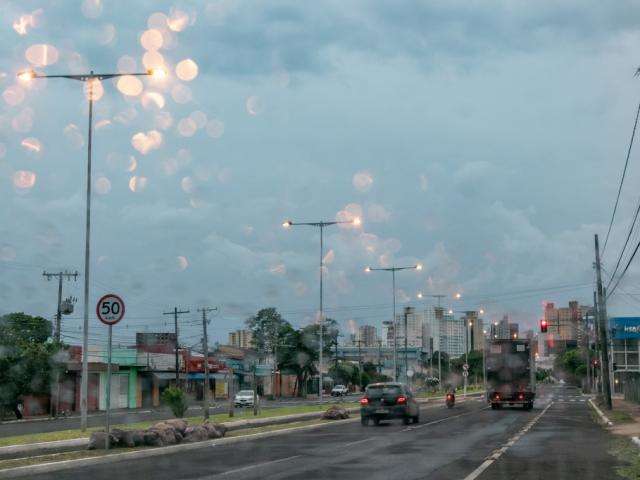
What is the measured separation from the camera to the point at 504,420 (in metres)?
38.5

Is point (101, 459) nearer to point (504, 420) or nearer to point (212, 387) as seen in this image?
point (504, 420)

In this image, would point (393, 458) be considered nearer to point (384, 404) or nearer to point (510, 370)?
point (384, 404)

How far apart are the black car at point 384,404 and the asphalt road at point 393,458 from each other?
13.8 feet

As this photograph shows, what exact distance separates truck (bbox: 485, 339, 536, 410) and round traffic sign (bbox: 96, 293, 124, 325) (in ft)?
106

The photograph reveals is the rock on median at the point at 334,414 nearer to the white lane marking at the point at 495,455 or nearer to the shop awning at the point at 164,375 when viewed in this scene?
the white lane marking at the point at 495,455

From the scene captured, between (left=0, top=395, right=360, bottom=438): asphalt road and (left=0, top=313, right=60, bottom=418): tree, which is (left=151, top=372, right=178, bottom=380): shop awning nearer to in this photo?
(left=0, top=313, right=60, bottom=418): tree

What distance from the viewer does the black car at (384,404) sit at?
114 feet

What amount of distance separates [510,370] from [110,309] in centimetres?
3330

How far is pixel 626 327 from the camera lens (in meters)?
100

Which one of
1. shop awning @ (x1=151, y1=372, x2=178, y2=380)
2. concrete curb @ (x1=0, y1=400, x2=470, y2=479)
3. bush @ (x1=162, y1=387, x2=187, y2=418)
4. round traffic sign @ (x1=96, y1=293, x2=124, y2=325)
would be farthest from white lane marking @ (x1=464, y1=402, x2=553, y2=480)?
shop awning @ (x1=151, y1=372, x2=178, y2=380)

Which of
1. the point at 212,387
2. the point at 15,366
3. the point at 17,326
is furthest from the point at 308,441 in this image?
the point at 212,387

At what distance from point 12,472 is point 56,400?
45.1m

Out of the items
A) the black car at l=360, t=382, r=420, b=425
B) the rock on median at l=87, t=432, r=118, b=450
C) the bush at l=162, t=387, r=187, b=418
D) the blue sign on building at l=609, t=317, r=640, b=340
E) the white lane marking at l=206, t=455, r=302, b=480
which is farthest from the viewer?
the blue sign on building at l=609, t=317, r=640, b=340

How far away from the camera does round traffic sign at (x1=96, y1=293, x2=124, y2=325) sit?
19.3 m
